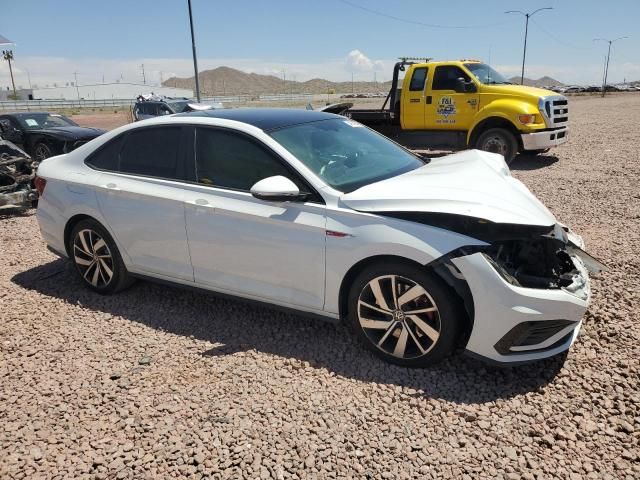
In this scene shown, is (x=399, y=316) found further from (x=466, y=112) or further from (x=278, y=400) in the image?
(x=466, y=112)

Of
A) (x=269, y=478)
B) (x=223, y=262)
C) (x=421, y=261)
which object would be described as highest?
(x=421, y=261)

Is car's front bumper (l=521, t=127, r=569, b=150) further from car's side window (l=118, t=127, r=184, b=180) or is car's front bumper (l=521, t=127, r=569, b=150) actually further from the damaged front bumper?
car's side window (l=118, t=127, r=184, b=180)

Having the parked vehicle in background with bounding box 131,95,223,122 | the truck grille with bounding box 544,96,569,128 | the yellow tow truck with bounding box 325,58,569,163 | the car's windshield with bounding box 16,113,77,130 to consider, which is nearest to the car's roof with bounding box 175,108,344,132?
the yellow tow truck with bounding box 325,58,569,163

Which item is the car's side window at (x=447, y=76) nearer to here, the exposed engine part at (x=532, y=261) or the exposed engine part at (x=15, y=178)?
the exposed engine part at (x=15, y=178)

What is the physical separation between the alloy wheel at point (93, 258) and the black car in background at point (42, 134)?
7.53 meters

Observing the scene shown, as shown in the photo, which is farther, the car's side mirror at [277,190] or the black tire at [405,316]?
the car's side mirror at [277,190]

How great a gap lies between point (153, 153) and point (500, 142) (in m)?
8.07

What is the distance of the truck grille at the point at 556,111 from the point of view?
33.3 ft

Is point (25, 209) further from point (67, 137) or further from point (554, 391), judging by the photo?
point (554, 391)

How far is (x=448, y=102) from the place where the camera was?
35.7ft

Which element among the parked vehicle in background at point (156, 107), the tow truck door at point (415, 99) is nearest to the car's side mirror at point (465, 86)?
the tow truck door at point (415, 99)

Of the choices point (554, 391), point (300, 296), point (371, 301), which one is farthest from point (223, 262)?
point (554, 391)

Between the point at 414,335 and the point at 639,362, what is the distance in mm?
1441

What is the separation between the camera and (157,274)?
4.13 m
